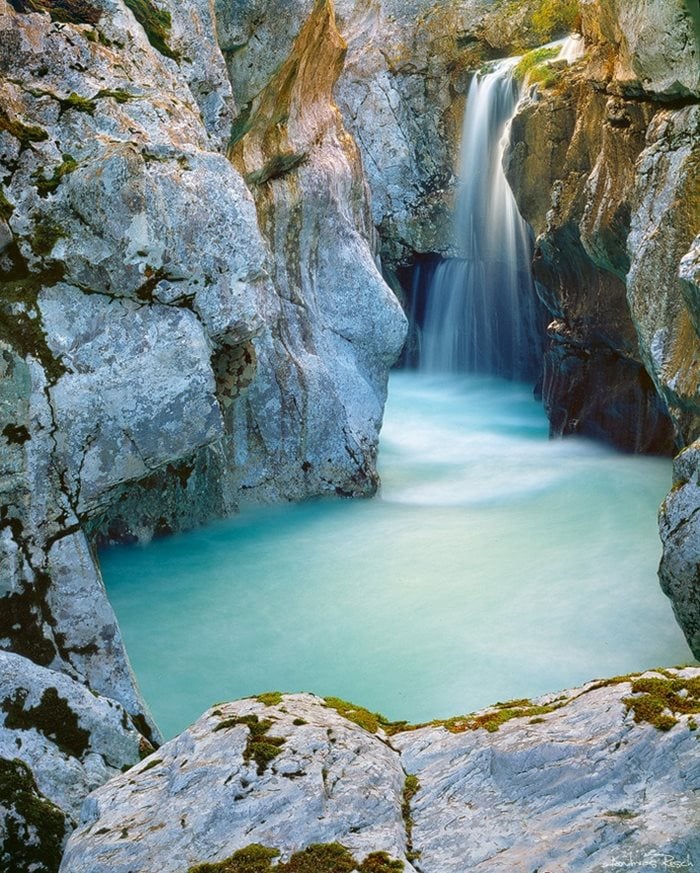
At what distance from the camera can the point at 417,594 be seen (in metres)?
10.9

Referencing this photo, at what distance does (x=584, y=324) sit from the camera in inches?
688

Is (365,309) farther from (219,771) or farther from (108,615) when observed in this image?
(219,771)

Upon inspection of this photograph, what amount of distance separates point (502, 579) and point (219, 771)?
7952 mm

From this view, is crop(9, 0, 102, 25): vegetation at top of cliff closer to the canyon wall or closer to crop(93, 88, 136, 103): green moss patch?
crop(93, 88, 136, 103): green moss patch

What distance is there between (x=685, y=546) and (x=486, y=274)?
17.0 metres

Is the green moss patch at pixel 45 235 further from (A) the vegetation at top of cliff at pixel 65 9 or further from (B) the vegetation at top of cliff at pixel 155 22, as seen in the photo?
(B) the vegetation at top of cliff at pixel 155 22

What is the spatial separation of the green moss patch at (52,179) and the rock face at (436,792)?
4556mm

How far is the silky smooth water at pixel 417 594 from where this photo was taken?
897 centimetres

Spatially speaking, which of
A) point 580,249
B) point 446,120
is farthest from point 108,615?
point 446,120

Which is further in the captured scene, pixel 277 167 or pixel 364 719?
pixel 277 167

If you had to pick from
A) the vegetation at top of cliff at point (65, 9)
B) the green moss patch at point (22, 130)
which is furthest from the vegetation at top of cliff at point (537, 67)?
the green moss patch at point (22, 130)

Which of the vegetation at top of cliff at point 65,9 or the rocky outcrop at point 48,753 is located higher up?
the vegetation at top of cliff at point 65,9

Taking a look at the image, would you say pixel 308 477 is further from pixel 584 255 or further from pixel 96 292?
pixel 96 292

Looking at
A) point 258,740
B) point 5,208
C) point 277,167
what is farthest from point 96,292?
point 277,167
